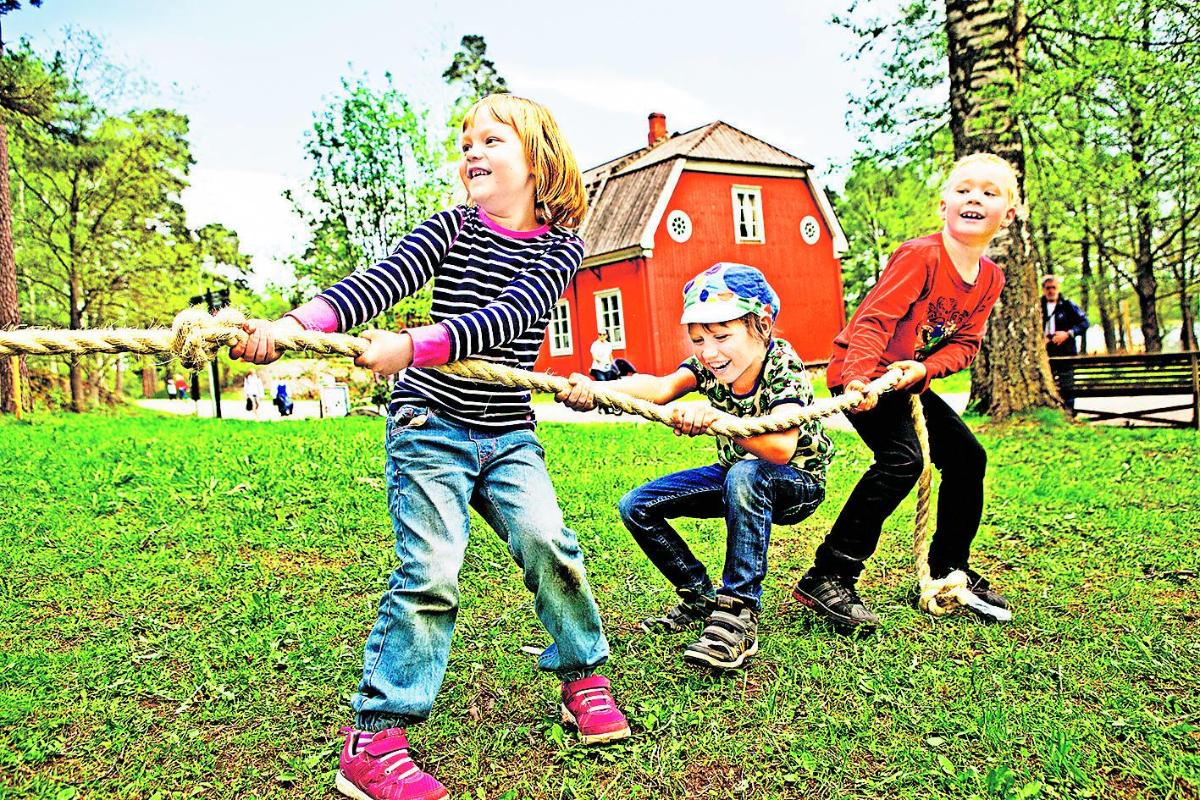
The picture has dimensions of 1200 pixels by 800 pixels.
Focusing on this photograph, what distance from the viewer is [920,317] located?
3807 mm

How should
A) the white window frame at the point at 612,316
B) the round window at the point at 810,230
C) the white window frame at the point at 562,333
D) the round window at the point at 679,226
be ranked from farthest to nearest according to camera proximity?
the round window at the point at 810,230 < the white window frame at the point at 562,333 < the white window frame at the point at 612,316 < the round window at the point at 679,226

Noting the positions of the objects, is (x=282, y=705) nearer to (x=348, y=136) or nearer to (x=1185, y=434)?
(x=1185, y=434)

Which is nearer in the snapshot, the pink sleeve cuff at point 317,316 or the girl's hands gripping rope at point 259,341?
the girl's hands gripping rope at point 259,341

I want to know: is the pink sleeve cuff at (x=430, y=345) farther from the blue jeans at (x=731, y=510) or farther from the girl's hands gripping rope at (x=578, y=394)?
the blue jeans at (x=731, y=510)

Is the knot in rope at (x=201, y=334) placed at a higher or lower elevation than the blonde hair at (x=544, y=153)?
lower

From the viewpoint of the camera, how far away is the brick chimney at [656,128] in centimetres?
2978

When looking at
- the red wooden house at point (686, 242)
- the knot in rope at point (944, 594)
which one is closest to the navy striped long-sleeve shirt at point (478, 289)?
the knot in rope at point (944, 594)

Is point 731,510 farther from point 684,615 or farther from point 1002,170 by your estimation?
point 1002,170

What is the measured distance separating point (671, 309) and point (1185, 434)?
16273mm

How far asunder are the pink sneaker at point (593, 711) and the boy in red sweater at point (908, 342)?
4.16ft

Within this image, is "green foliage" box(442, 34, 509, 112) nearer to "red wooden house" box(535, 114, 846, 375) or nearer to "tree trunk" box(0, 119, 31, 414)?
"red wooden house" box(535, 114, 846, 375)

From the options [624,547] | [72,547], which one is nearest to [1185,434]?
[624,547]

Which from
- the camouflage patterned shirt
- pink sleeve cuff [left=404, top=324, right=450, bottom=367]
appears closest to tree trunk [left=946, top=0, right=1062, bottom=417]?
the camouflage patterned shirt

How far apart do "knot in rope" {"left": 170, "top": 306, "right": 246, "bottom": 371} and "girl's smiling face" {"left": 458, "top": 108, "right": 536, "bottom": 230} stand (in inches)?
33.6
